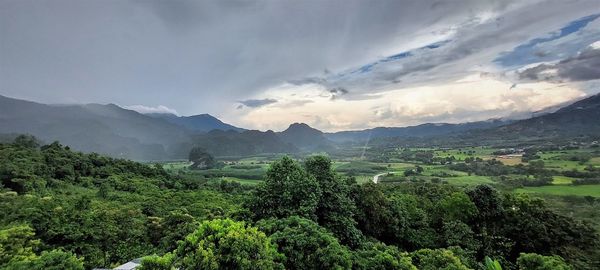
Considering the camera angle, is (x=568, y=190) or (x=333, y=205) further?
(x=568, y=190)

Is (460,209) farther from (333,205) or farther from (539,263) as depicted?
(333,205)

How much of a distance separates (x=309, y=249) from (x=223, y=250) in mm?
4646

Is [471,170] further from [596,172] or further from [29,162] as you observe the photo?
[29,162]

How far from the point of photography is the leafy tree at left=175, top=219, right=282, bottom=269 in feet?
39.4

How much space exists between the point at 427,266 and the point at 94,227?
68.4 feet

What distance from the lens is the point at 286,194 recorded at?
21141 millimetres

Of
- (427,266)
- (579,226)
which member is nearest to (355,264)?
(427,266)

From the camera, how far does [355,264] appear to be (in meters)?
15.6

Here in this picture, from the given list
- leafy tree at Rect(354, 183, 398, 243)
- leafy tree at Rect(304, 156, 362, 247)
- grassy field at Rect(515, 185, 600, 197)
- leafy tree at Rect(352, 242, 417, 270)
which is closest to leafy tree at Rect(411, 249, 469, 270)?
leafy tree at Rect(352, 242, 417, 270)

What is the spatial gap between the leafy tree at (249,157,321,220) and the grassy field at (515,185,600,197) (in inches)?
2054

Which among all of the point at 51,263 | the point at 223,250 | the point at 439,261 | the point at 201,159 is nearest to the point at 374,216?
the point at 439,261

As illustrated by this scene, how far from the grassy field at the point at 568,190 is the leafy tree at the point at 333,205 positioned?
48.9m

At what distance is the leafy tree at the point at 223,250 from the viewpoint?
12.0 meters

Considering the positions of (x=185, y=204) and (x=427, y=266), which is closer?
(x=427, y=266)
